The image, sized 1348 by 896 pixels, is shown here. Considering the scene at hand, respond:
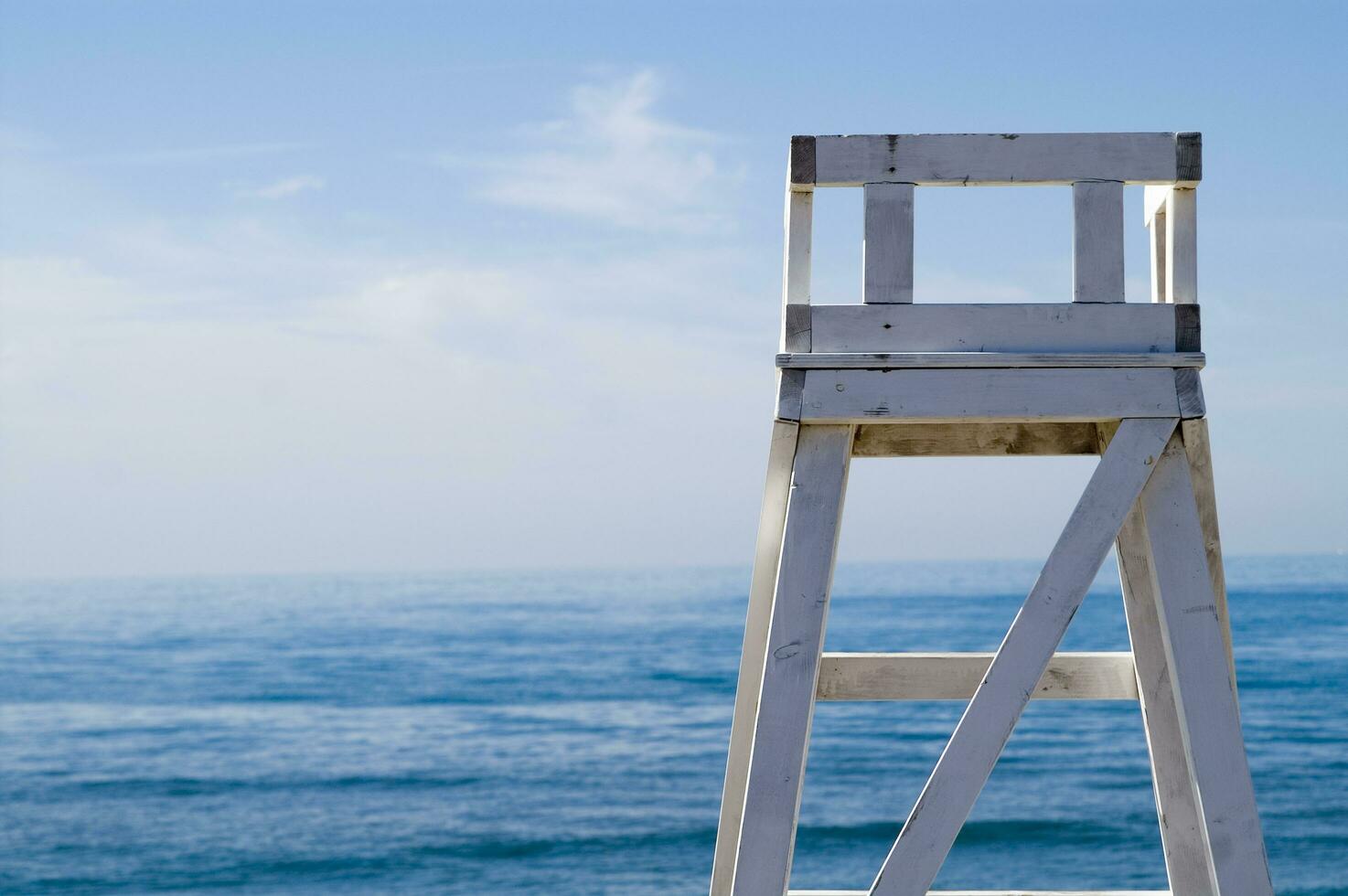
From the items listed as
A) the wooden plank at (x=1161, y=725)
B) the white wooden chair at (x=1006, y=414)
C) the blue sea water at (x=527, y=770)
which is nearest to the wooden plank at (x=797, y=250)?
the white wooden chair at (x=1006, y=414)

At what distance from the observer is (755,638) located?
3.45 meters

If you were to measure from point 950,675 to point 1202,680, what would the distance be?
1.13m

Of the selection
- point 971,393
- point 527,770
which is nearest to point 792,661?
point 971,393

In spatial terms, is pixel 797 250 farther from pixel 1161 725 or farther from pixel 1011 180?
pixel 1161 725

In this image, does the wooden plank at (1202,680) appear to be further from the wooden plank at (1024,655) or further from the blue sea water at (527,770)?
the blue sea water at (527,770)

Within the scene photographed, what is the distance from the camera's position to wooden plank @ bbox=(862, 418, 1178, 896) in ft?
9.68

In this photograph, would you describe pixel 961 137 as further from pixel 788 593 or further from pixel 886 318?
pixel 788 593

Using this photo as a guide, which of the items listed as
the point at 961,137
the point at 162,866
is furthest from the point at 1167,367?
the point at 162,866

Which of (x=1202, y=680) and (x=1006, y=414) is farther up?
(x=1006, y=414)

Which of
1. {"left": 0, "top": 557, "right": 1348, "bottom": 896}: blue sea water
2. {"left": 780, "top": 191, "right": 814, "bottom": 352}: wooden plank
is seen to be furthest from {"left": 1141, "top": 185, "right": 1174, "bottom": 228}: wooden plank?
{"left": 0, "top": 557, "right": 1348, "bottom": 896}: blue sea water

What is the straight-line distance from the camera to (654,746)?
23.9 metres

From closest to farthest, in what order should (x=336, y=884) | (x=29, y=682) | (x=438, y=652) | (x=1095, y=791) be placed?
(x=336, y=884), (x=1095, y=791), (x=29, y=682), (x=438, y=652)

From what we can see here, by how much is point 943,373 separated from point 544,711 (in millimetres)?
27288

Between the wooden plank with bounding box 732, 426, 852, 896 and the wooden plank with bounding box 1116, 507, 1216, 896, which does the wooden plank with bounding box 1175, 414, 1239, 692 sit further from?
the wooden plank with bounding box 732, 426, 852, 896
